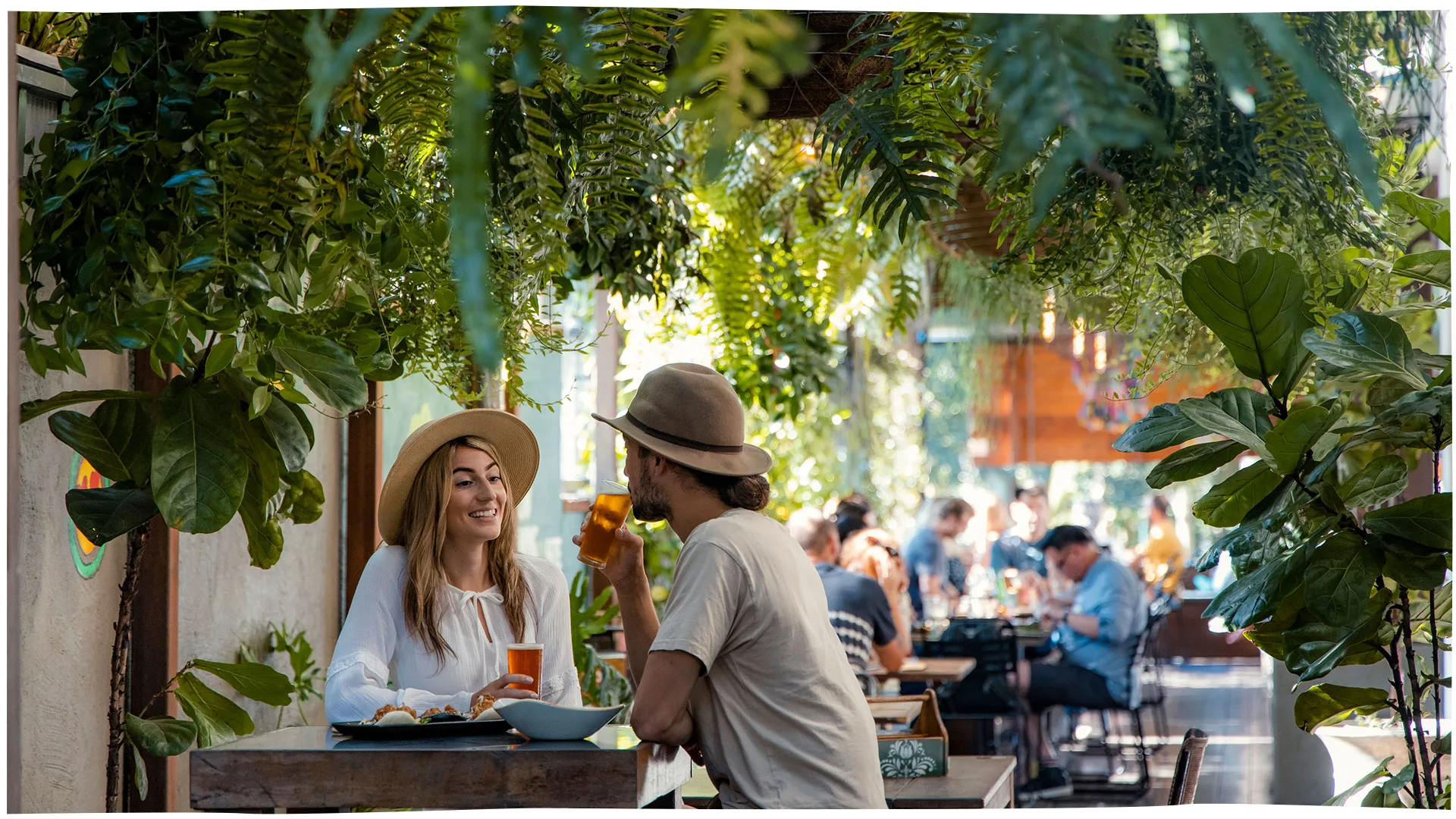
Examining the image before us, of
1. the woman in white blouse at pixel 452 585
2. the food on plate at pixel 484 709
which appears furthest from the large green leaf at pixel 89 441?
the woman in white blouse at pixel 452 585

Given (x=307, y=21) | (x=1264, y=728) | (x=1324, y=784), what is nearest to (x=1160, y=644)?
(x=1264, y=728)

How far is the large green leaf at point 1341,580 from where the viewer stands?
1586 millimetres

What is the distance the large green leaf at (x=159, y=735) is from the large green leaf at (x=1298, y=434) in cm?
→ 159

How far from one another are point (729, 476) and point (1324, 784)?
3.44m

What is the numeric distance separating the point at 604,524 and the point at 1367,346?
3.79 ft

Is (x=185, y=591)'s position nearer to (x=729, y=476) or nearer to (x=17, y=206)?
(x=729, y=476)

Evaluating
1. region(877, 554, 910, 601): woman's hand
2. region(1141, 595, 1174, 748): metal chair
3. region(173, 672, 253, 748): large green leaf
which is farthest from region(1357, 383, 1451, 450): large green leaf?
region(1141, 595, 1174, 748): metal chair

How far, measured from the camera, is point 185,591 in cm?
271

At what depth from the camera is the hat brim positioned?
2014 millimetres

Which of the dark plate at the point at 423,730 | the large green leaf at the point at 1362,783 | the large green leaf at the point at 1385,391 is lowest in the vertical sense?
the large green leaf at the point at 1362,783

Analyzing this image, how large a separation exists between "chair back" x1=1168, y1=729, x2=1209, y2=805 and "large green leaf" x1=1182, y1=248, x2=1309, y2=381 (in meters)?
0.83

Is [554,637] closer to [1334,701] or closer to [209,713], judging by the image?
[209,713]

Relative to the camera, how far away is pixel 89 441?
1.72 metres

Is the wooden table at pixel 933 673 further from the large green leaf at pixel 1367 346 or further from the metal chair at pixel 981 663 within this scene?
the large green leaf at pixel 1367 346
